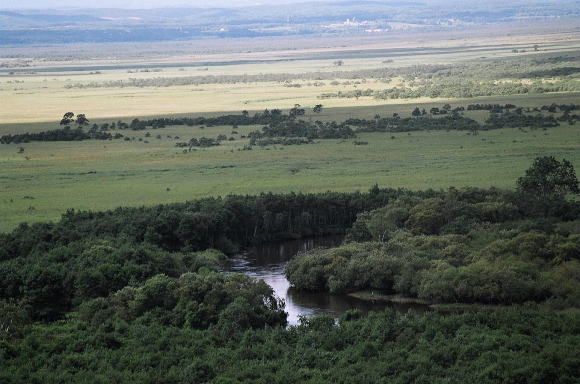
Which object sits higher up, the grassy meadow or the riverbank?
the grassy meadow

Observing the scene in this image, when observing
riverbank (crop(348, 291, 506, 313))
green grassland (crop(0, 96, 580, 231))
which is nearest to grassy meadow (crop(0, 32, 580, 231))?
green grassland (crop(0, 96, 580, 231))

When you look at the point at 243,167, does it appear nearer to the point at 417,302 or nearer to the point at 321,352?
the point at 417,302

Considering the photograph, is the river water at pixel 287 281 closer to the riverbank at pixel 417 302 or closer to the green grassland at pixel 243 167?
the riverbank at pixel 417 302

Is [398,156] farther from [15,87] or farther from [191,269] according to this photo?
[15,87]

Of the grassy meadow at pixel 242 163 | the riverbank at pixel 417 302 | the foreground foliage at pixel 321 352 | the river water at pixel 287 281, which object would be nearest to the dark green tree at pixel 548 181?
the grassy meadow at pixel 242 163

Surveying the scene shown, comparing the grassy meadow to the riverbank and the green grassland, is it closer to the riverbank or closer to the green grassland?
A: the green grassland

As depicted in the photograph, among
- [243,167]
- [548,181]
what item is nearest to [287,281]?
[548,181]
